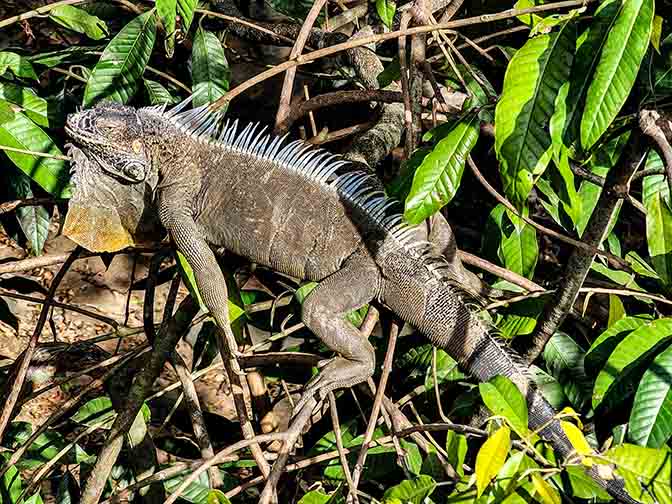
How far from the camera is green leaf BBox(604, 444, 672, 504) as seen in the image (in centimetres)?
139

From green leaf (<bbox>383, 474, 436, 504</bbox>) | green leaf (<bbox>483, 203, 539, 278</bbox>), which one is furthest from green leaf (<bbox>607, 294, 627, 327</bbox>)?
green leaf (<bbox>383, 474, 436, 504</bbox>)

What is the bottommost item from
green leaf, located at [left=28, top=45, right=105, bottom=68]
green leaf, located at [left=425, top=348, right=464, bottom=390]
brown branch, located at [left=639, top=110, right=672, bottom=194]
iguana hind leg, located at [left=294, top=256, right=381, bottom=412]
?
green leaf, located at [left=425, top=348, right=464, bottom=390]

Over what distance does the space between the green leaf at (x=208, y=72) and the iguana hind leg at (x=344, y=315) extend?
0.65 metres

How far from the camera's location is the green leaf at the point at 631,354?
206 centimetres

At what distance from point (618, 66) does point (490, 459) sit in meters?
0.69

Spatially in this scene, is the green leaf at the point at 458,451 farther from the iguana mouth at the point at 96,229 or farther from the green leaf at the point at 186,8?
the iguana mouth at the point at 96,229

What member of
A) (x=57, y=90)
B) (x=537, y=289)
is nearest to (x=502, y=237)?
(x=537, y=289)

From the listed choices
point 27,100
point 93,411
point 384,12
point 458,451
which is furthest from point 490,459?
point 93,411

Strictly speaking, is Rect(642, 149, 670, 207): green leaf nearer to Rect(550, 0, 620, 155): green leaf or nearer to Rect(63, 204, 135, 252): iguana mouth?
Rect(550, 0, 620, 155): green leaf

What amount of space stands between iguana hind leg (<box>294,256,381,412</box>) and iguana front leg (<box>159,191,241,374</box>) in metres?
0.20

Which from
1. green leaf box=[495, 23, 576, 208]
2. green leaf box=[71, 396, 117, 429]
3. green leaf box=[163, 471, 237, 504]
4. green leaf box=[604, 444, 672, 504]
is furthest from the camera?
green leaf box=[71, 396, 117, 429]

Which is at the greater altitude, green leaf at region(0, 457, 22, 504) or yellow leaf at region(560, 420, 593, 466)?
yellow leaf at region(560, 420, 593, 466)

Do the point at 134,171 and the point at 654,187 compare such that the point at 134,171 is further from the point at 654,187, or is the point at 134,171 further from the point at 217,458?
the point at 654,187

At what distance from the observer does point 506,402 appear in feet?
5.24
